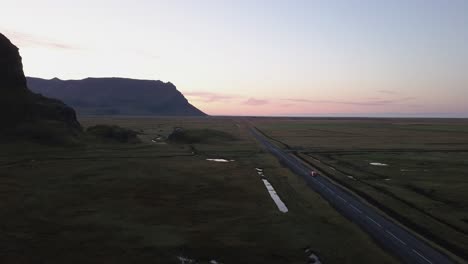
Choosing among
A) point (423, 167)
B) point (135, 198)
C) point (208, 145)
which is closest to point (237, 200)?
point (135, 198)

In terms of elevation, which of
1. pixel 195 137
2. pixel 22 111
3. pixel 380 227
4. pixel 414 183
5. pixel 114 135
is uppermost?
pixel 22 111

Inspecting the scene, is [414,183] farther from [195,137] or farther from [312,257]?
[195,137]

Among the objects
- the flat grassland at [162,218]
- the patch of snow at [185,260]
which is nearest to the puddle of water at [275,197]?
the flat grassland at [162,218]

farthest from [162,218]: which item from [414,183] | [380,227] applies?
[414,183]

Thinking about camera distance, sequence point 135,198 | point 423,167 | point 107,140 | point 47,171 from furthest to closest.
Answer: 1. point 107,140
2. point 423,167
3. point 47,171
4. point 135,198

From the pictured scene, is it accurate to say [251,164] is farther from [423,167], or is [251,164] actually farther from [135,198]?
[135,198]
